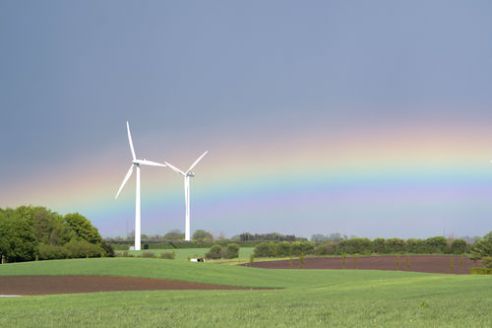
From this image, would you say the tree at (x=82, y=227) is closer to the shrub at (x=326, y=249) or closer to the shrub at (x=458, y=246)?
the shrub at (x=326, y=249)

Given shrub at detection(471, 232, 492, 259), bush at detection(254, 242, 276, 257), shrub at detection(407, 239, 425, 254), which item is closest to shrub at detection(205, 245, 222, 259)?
bush at detection(254, 242, 276, 257)

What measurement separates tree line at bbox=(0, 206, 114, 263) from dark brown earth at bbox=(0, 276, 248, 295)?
26504 millimetres

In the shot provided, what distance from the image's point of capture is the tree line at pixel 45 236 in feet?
259

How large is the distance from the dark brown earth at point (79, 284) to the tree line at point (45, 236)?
87.0ft

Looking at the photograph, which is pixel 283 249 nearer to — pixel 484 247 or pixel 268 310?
pixel 484 247

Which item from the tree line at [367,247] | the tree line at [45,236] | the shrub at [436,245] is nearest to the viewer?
the tree line at [45,236]

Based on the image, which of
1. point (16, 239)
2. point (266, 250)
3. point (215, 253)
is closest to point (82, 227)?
point (16, 239)

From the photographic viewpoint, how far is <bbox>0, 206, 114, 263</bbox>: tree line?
78.9 metres

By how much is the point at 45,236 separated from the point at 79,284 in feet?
136

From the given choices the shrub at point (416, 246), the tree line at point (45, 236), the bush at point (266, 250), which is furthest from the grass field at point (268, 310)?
the bush at point (266, 250)

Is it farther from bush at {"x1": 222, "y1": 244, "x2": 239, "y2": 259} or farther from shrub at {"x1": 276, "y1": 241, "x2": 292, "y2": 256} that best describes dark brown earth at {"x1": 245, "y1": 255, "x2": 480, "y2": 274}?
bush at {"x1": 222, "y1": 244, "x2": 239, "y2": 259}

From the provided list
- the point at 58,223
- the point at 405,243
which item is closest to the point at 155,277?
the point at 58,223

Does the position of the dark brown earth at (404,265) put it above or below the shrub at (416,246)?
below

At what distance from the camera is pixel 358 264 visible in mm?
77438
